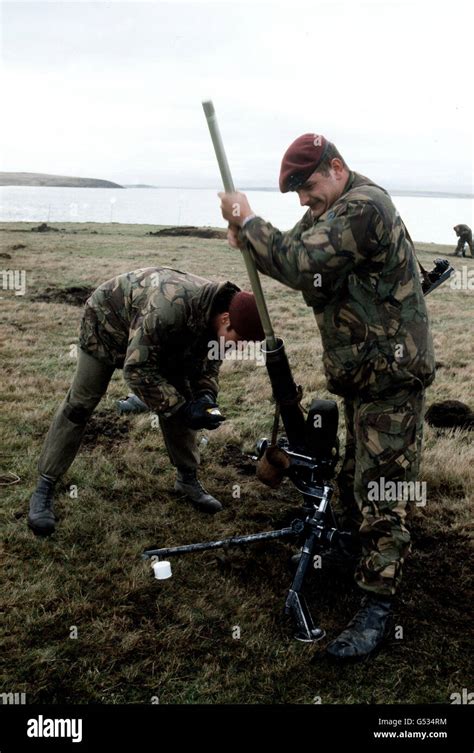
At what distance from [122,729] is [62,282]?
13.7 m

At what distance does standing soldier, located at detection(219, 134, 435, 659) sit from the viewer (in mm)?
3072

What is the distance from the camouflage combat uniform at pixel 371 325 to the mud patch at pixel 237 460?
226 centimetres

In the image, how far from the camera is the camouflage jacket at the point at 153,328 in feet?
12.7

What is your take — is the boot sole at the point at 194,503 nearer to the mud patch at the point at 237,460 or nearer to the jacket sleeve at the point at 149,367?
the mud patch at the point at 237,460

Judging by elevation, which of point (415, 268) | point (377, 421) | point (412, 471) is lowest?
point (412, 471)

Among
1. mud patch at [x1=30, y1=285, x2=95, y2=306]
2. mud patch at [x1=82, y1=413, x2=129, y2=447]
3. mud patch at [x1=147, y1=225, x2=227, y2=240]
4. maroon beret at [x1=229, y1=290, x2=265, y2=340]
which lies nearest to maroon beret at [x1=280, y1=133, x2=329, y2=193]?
maroon beret at [x1=229, y1=290, x2=265, y2=340]

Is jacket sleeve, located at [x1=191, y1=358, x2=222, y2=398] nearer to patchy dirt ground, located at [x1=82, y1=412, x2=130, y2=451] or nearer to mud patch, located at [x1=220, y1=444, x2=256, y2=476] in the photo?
mud patch, located at [x1=220, y1=444, x2=256, y2=476]

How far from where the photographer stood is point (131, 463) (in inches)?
226

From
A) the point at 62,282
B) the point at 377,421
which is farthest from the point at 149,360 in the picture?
the point at 62,282

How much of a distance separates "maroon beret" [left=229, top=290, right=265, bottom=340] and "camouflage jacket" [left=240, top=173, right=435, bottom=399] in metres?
0.34

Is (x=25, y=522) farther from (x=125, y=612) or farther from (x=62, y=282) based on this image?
(x=62, y=282)

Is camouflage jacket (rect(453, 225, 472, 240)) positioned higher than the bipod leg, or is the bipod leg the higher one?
camouflage jacket (rect(453, 225, 472, 240))

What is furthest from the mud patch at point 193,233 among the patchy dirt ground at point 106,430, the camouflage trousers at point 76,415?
the camouflage trousers at point 76,415

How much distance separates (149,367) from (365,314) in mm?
1356
